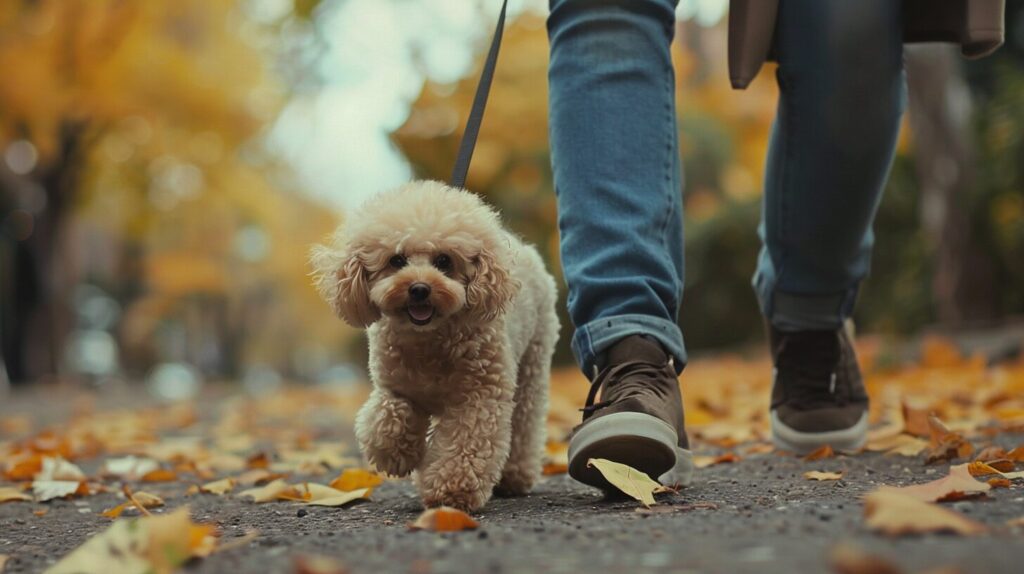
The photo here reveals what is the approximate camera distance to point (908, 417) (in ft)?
11.4

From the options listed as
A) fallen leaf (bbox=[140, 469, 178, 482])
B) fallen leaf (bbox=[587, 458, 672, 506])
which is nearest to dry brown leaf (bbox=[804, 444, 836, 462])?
fallen leaf (bbox=[587, 458, 672, 506])

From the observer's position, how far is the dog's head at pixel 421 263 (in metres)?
2.40

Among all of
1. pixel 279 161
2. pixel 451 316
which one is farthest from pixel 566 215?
→ pixel 279 161

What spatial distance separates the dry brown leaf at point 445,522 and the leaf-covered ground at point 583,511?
0.02 metres

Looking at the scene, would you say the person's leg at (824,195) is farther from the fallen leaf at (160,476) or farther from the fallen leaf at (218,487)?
the fallen leaf at (160,476)

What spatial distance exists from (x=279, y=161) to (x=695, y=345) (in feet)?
40.7

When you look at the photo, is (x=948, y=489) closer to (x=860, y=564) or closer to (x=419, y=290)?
(x=860, y=564)

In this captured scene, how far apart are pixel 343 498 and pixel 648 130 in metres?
1.31

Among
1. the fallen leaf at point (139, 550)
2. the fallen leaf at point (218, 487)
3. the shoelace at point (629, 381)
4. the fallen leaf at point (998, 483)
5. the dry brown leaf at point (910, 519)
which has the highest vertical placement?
the shoelace at point (629, 381)

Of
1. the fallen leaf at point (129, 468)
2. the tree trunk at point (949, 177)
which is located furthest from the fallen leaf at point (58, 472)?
the tree trunk at point (949, 177)

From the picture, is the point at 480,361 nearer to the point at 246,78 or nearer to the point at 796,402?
the point at 796,402

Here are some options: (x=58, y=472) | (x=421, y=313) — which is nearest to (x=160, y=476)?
(x=58, y=472)

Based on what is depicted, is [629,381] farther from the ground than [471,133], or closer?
closer

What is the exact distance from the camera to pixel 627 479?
2.25 meters
